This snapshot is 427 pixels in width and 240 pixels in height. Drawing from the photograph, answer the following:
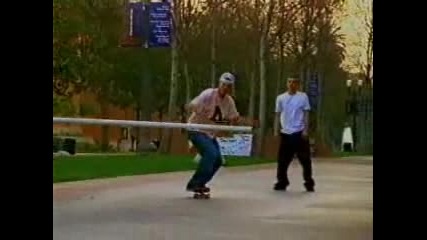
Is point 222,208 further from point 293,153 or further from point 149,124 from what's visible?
point 293,153

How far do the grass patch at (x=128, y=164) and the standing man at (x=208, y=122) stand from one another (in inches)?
12.6

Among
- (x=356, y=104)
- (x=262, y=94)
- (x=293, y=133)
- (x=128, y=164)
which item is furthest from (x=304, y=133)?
(x=128, y=164)

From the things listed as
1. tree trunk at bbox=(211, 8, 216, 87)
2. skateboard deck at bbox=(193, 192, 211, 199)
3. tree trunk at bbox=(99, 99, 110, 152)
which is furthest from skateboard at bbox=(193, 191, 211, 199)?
tree trunk at bbox=(211, 8, 216, 87)

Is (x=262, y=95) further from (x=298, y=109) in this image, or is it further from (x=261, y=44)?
(x=298, y=109)

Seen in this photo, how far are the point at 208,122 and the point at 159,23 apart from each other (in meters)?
0.84

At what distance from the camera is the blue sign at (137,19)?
6.73m

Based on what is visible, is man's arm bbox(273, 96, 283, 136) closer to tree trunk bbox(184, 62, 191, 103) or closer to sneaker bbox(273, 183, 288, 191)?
sneaker bbox(273, 183, 288, 191)

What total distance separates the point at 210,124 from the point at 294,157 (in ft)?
2.92

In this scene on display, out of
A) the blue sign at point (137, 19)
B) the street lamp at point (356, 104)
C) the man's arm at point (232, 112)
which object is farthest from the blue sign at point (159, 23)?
the street lamp at point (356, 104)

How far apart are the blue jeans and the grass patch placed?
0.29m

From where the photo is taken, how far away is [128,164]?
8.71 metres

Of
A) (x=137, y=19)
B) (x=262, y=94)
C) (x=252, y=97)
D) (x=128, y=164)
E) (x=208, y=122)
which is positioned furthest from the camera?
(x=262, y=94)
